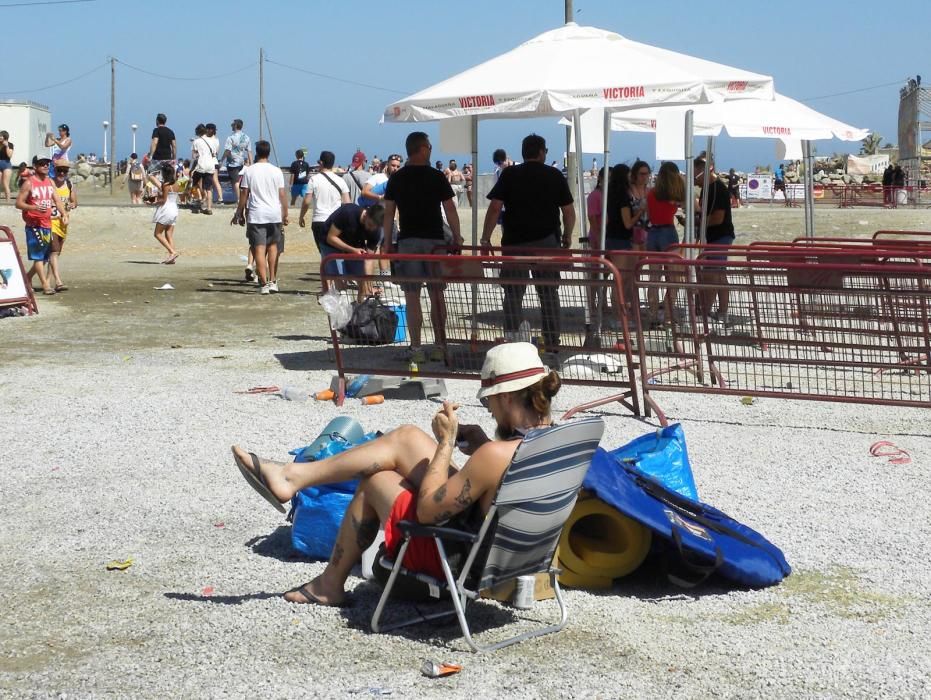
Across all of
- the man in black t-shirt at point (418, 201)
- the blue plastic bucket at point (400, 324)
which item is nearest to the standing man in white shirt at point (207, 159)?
the man in black t-shirt at point (418, 201)

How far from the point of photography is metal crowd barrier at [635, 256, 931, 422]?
880cm

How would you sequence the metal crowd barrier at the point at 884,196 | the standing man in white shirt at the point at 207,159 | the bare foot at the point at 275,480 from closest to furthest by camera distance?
the bare foot at the point at 275,480 → the standing man in white shirt at the point at 207,159 → the metal crowd barrier at the point at 884,196

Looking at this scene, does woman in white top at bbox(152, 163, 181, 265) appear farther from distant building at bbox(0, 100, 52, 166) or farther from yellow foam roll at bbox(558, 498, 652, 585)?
distant building at bbox(0, 100, 52, 166)

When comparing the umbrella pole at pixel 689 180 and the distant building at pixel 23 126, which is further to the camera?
the distant building at pixel 23 126

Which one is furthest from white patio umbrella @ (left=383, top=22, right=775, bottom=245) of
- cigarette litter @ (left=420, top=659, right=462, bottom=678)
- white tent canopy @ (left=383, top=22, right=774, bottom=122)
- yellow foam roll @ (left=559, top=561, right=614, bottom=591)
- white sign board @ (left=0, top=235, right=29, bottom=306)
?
cigarette litter @ (left=420, top=659, right=462, bottom=678)

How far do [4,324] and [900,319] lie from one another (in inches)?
367

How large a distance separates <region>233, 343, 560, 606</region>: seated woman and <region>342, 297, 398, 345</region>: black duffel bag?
15.7 ft

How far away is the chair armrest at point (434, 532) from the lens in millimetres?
4559

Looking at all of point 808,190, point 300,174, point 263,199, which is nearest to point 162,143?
point 300,174

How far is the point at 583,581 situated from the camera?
5.36m

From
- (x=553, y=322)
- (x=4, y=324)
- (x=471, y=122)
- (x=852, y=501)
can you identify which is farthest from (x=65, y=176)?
(x=852, y=501)

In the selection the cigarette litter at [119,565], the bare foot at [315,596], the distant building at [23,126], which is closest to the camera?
the bare foot at [315,596]

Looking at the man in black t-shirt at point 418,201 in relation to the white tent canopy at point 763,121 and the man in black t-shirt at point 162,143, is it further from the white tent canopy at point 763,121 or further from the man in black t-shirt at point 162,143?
the man in black t-shirt at point 162,143

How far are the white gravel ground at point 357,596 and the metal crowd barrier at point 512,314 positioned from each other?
879 millimetres
